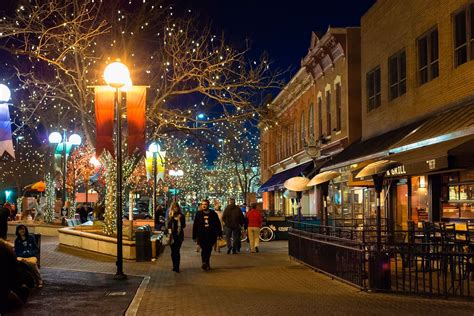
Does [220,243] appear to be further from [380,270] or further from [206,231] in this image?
[380,270]

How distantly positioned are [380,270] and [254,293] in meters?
2.34

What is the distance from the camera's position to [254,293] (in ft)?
39.3

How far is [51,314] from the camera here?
9852 mm

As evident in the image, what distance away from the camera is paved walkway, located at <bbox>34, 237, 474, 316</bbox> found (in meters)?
10.1

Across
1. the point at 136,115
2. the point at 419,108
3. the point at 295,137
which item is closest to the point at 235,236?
the point at 136,115

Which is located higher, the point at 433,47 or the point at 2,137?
the point at 433,47

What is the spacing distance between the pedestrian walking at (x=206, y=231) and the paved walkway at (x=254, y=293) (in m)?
0.43

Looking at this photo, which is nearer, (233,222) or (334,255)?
(334,255)

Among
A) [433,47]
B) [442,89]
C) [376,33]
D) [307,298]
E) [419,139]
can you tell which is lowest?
[307,298]

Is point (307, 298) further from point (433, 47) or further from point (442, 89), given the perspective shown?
point (433, 47)

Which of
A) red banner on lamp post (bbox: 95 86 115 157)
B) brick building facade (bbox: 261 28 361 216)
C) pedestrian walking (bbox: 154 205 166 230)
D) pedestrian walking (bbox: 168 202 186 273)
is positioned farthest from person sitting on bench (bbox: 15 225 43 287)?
pedestrian walking (bbox: 154 205 166 230)

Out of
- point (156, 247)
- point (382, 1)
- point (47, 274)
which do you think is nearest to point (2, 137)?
point (47, 274)

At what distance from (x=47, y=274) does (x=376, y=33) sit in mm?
14868

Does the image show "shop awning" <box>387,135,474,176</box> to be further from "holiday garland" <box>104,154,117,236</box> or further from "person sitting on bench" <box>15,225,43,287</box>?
"holiday garland" <box>104,154,117,236</box>
